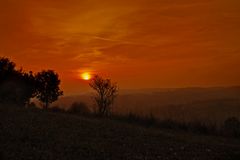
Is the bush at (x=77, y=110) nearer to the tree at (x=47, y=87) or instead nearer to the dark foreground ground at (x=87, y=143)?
the dark foreground ground at (x=87, y=143)

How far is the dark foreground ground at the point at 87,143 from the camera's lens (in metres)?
17.7

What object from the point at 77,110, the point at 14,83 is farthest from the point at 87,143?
the point at 14,83

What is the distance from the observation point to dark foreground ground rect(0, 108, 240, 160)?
17.7m

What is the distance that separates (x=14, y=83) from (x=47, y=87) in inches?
221

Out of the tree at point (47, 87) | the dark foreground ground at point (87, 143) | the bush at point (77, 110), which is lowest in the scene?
the dark foreground ground at point (87, 143)

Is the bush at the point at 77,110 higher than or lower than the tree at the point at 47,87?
lower

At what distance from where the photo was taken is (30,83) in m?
61.7

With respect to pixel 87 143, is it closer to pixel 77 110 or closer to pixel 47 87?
pixel 77 110

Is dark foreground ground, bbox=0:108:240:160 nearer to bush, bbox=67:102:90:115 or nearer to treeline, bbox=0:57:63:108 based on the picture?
bush, bbox=67:102:90:115

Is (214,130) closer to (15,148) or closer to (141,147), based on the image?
(141,147)

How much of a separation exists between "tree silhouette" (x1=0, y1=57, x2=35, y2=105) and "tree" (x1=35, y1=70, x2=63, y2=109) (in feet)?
3.73

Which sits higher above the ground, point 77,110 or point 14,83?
point 14,83

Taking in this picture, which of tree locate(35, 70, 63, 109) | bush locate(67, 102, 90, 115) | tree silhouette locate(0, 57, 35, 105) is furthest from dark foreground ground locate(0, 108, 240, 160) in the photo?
tree locate(35, 70, 63, 109)

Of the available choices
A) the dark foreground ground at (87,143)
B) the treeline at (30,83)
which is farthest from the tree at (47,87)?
the dark foreground ground at (87,143)
